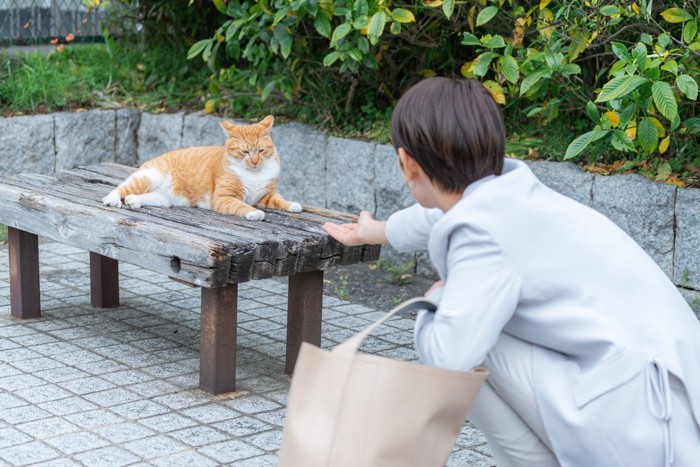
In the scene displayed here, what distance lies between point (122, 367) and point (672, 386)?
2607 millimetres

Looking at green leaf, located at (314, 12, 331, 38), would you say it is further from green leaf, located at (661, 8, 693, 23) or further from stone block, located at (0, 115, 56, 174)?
stone block, located at (0, 115, 56, 174)

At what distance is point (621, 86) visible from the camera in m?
4.05

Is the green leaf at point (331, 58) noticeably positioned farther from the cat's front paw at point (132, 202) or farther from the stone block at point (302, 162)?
the cat's front paw at point (132, 202)

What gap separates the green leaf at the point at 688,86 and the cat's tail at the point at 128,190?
2.38 m

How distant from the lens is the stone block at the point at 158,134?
23.3ft

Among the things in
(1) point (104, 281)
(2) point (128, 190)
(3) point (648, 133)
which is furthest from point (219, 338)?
(3) point (648, 133)

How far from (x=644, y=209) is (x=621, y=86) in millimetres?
993

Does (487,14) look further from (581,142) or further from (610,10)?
(581,142)

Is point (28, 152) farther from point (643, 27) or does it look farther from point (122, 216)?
point (643, 27)

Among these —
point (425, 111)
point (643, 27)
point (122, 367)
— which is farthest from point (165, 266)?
point (643, 27)

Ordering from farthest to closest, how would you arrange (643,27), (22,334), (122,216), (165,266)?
(643,27) < (22,334) < (122,216) < (165,266)

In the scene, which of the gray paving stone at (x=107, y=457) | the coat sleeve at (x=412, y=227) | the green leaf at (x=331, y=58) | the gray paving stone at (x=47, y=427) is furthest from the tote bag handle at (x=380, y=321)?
the green leaf at (x=331, y=58)

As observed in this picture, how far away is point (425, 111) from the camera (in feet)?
7.40

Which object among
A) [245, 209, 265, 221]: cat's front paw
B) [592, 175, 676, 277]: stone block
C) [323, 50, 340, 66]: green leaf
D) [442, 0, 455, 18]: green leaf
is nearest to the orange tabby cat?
[245, 209, 265, 221]: cat's front paw
